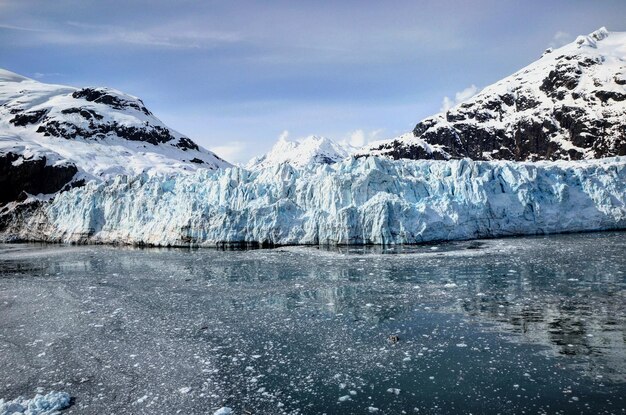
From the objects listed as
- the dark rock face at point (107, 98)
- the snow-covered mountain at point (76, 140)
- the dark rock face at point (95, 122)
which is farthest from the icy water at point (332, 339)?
the dark rock face at point (107, 98)

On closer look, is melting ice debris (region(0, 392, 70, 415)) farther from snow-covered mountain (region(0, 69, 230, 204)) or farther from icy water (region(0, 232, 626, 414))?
snow-covered mountain (region(0, 69, 230, 204))

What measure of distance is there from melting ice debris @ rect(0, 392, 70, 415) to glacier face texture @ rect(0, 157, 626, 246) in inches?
707

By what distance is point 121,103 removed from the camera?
8106 cm

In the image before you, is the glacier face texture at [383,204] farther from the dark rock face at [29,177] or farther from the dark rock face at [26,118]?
the dark rock face at [26,118]

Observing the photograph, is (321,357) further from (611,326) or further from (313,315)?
(611,326)

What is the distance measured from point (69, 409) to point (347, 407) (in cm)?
373

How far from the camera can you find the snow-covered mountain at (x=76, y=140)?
1828 inches

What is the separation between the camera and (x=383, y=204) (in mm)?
22719

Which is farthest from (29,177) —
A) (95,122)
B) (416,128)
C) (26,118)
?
(416,128)

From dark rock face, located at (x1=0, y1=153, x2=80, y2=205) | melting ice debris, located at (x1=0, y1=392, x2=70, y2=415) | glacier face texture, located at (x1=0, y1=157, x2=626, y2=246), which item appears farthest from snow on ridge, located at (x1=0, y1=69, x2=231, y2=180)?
melting ice debris, located at (x1=0, y1=392, x2=70, y2=415)

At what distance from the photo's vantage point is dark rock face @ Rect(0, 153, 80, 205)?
145ft

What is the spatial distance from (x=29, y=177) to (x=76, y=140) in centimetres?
1901

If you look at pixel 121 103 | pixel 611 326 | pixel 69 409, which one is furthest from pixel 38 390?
pixel 121 103

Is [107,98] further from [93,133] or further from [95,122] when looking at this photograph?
[93,133]
